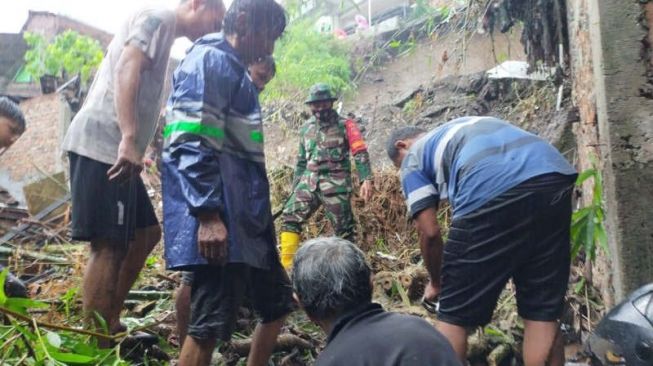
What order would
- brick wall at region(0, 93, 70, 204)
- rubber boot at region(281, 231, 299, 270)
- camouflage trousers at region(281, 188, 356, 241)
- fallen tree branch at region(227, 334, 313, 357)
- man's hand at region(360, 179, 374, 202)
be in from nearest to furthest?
fallen tree branch at region(227, 334, 313, 357) → rubber boot at region(281, 231, 299, 270) → camouflage trousers at region(281, 188, 356, 241) → man's hand at region(360, 179, 374, 202) → brick wall at region(0, 93, 70, 204)

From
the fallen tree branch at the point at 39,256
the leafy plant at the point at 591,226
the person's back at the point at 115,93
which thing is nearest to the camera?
the person's back at the point at 115,93

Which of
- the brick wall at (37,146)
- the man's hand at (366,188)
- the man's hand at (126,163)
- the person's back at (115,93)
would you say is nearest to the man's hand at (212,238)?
the man's hand at (126,163)

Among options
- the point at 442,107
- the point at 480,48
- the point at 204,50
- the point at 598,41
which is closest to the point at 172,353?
the point at 204,50

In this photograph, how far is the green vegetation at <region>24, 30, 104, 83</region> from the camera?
1164 centimetres

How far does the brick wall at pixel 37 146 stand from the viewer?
13664mm

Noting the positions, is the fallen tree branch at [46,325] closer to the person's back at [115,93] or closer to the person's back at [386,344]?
the person's back at [115,93]

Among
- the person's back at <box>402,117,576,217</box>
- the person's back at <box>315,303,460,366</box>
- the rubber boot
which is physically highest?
the person's back at <box>402,117,576,217</box>

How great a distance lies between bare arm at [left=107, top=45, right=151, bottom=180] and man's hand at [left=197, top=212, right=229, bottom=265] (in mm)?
582

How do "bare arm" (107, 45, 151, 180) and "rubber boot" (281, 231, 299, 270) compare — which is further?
"rubber boot" (281, 231, 299, 270)

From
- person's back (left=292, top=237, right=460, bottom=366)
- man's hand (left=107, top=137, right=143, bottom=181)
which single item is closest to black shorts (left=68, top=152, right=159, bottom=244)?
man's hand (left=107, top=137, right=143, bottom=181)

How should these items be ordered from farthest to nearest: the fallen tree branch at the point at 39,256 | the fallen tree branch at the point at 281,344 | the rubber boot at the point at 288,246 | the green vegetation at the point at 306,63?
1. the green vegetation at the point at 306,63
2. the rubber boot at the point at 288,246
3. the fallen tree branch at the point at 39,256
4. the fallen tree branch at the point at 281,344

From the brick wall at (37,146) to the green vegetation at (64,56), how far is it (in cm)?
67

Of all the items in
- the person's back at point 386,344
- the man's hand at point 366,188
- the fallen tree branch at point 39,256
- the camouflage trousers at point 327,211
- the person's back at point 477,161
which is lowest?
the fallen tree branch at point 39,256

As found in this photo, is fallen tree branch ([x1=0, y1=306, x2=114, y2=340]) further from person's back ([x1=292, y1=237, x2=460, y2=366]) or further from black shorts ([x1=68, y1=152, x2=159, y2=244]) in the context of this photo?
person's back ([x1=292, y1=237, x2=460, y2=366])
